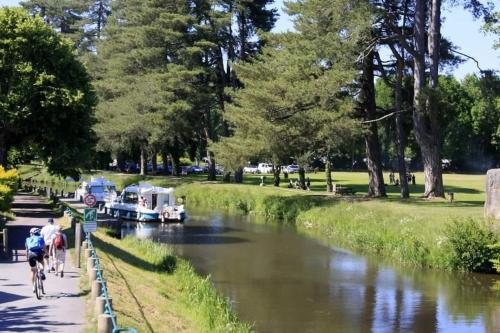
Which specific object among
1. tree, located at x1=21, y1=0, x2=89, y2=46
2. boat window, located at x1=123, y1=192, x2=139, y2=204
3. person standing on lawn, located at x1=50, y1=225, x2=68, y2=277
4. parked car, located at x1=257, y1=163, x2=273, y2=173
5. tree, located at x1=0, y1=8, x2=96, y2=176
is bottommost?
person standing on lawn, located at x1=50, y1=225, x2=68, y2=277

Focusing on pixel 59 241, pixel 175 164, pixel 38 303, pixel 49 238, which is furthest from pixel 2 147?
pixel 175 164

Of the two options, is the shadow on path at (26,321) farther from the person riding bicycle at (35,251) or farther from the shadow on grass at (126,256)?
the shadow on grass at (126,256)

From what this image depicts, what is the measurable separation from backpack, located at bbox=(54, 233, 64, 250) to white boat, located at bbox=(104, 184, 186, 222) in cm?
2515

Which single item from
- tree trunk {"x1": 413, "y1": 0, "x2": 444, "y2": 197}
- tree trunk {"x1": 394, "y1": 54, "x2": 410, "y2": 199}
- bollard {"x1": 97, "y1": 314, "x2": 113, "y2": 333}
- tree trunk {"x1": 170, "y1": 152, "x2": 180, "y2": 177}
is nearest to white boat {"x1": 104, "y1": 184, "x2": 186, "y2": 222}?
tree trunk {"x1": 394, "y1": 54, "x2": 410, "y2": 199}

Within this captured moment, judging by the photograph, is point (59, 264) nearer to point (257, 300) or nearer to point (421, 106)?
point (257, 300)

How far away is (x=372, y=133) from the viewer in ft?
140

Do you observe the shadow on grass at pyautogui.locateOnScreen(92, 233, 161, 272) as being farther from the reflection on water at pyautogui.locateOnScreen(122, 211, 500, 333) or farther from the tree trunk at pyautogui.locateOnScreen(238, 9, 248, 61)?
the tree trunk at pyautogui.locateOnScreen(238, 9, 248, 61)

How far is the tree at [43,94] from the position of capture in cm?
3388

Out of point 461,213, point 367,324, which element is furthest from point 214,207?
point 367,324

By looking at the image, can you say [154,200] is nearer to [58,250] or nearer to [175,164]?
[58,250]

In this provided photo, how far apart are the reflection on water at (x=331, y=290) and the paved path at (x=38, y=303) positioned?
5212 mm

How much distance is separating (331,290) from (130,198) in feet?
90.5

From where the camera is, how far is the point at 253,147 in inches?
1719

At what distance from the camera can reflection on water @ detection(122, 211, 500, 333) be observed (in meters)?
18.7
